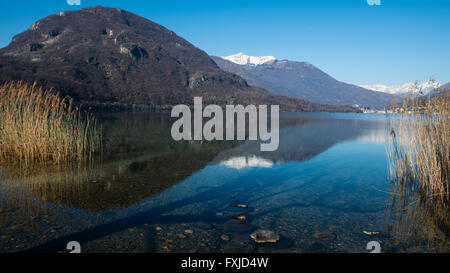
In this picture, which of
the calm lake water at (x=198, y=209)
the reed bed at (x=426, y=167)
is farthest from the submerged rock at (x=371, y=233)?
the reed bed at (x=426, y=167)

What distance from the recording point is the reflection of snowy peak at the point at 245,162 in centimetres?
1186

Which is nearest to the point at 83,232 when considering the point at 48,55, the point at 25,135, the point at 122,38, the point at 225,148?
the point at 25,135

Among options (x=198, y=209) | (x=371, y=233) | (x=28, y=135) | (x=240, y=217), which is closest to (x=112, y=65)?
(x=28, y=135)

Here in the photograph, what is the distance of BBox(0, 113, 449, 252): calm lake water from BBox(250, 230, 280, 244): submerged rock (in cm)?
14

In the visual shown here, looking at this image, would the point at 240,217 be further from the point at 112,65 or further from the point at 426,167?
the point at 112,65

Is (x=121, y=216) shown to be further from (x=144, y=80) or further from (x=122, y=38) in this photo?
(x=122, y=38)

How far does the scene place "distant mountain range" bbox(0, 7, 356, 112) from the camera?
8906 centimetres

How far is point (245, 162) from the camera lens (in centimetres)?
1254

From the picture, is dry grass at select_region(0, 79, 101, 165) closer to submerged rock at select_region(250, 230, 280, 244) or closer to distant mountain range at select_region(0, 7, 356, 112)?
submerged rock at select_region(250, 230, 280, 244)

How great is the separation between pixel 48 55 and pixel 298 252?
450ft

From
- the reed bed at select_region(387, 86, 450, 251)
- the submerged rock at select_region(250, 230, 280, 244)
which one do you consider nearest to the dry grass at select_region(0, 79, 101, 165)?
the submerged rock at select_region(250, 230, 280, 244)

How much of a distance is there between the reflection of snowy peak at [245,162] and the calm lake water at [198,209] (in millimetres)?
136

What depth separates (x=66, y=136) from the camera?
11.5 metres
